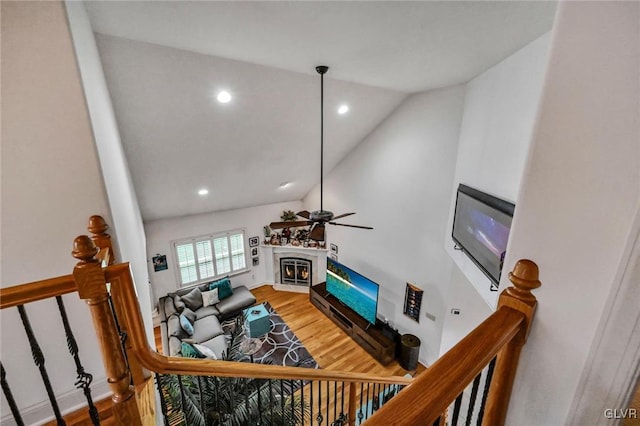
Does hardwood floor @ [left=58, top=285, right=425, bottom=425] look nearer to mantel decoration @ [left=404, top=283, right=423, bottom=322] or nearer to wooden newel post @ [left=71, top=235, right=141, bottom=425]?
mantel decoration @ [left=404, top=283, right=423, bottom=322]

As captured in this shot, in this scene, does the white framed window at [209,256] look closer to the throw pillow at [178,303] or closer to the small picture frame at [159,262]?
the small picture frame at [159,262]

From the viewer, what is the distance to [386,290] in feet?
19.6

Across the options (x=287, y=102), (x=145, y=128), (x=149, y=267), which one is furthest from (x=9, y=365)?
(x=149, y=267)

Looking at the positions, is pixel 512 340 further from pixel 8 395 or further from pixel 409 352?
pixel 409 352

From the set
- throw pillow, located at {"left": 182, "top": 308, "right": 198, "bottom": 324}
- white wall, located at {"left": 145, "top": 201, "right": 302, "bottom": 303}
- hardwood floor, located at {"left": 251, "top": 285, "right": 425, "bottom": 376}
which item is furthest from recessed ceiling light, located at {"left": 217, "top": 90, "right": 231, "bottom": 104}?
hardwood floor, located at {"left": 251, "top": 285, "right": 425, "bottom": 376}

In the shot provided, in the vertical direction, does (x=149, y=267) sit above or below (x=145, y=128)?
below

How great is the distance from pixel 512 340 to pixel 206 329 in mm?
6316

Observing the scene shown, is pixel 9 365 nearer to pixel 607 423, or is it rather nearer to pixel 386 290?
pixel 607 423

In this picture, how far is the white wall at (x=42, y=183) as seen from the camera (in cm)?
143

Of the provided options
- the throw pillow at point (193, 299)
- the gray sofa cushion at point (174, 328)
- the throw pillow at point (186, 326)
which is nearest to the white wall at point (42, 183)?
the gray sofa cushion at point (174, 328)

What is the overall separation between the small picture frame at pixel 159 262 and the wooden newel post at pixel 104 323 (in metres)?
6.34

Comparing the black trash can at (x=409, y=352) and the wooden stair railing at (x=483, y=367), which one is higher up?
the wooden stair railing at (x=483, y=367)

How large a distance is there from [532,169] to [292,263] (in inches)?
299

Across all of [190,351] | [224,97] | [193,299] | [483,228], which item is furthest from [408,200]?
[193,299]
